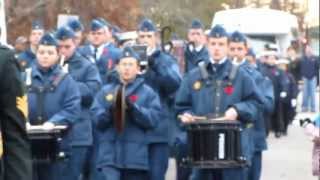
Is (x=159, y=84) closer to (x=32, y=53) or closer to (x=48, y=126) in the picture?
(x=32, y=53)

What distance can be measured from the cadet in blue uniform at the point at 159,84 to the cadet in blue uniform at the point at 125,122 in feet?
1.01

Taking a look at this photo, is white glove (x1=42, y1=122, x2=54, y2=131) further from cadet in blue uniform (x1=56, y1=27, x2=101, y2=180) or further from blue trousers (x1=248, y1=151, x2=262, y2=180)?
blue trousers (x1=248, y1=151, x2=262, y2=180)

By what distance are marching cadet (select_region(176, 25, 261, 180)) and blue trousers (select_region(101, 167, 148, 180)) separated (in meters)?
0.56

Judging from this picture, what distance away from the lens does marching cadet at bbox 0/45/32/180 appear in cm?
378

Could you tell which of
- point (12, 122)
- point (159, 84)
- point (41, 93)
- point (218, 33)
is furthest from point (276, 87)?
point (12, 122)

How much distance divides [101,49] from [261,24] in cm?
2385

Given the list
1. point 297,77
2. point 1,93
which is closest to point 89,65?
point 1,93

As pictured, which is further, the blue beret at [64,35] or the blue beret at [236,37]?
the blue beret at [236,37]

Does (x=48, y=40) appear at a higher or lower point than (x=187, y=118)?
higher

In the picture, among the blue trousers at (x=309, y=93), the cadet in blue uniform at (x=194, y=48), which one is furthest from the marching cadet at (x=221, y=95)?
the blue trousers at (x=309, y=93)

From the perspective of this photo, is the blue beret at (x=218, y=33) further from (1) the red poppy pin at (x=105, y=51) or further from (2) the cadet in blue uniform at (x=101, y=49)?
(1) the red poppy pin at (x=105, y=51)

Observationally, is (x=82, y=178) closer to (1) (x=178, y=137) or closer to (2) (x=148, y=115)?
(1) (x=178, y=137)

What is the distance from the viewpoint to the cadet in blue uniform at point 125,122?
844 centimetres

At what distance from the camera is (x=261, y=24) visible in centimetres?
3488
